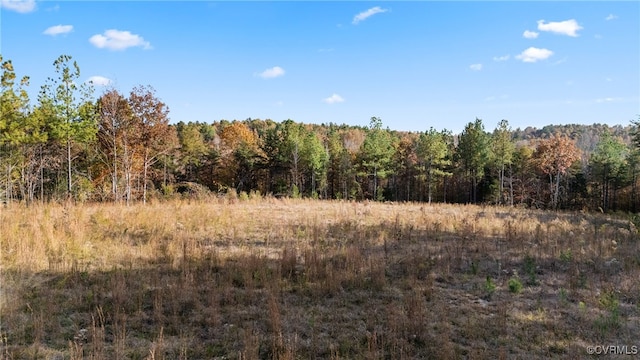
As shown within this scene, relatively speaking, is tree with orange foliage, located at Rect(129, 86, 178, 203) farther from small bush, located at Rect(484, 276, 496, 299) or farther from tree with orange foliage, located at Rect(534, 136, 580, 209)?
tree with orange foliage, located at Rect(534, 136, 580, 209)

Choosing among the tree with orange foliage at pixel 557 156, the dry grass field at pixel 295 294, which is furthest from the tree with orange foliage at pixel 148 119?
the tree with orange foliage at pixel 557 156

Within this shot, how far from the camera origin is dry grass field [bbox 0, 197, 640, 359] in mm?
3676

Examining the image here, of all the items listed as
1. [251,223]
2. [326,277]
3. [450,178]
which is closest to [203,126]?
[450,178]

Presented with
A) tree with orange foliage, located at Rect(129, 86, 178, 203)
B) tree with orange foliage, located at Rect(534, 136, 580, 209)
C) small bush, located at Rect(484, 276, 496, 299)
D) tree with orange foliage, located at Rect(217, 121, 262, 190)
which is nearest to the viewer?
small bush, located at Rect(484, 276, 496, 299)

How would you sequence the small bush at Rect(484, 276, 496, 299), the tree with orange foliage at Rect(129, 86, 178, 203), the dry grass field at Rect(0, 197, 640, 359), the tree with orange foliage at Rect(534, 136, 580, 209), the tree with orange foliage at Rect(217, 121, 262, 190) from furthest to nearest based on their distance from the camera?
the tree with orange foliage at Rect(217, 121, 262, 190)
the tree with orange foliage at Rect(534, 136, 580, 209)
the tree with orange foliage at Rect(129, 86, 178, 203)
the small bush at Rect(484, 276, 496, 299)
the dry grass field at Rect(0, 197, 640, 359)

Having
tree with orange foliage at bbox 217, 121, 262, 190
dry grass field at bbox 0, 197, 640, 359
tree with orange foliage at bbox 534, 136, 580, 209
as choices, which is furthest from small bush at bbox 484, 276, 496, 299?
tree with orange foliage at bbox 534, 136, 580, 209

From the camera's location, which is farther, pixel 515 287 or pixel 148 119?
pixel 148 119

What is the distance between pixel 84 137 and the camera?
707 inches

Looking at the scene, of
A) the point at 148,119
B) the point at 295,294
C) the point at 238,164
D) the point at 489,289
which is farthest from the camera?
the point at 238,164

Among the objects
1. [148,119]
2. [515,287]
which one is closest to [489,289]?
[515,287]

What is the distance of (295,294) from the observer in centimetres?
511

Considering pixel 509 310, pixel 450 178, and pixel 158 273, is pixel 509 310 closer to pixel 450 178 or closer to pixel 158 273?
pixel 158 273

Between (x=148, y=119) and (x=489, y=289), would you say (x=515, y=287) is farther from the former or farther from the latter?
(x=148, y=119)

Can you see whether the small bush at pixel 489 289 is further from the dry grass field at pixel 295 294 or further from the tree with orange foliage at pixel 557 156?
the tree with orange foliage at pixel 557 156
